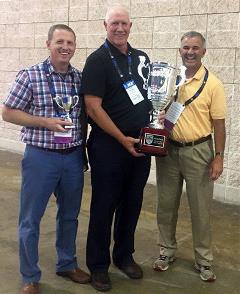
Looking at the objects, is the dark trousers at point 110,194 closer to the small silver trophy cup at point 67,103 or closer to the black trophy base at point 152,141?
the black trophy base at point 152,141

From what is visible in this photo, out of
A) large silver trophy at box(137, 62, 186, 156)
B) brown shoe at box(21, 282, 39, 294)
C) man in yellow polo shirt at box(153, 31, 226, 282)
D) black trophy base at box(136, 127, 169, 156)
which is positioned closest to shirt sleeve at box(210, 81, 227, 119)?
man in yellow polo shirt at box(153, 31, 226, 282)

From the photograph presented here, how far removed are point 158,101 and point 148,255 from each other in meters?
1.28

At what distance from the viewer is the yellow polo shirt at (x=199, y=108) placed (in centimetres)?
289

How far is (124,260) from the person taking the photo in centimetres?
316

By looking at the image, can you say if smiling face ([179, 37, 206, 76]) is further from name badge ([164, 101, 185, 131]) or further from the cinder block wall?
the cinder block wall

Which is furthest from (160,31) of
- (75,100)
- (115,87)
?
(75,100)

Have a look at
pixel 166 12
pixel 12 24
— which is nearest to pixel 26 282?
pixel 166 12

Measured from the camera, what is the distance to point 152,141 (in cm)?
275

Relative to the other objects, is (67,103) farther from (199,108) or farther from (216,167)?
(216,167)

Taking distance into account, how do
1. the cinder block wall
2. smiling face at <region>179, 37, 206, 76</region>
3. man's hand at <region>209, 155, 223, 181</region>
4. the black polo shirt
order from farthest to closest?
1. the cinder block wall
2. man's hand at <region>209, 155, 223, 181</region>
3. smiling face at <region>179, 37, 206, 76</region>
4. the black polo shirt

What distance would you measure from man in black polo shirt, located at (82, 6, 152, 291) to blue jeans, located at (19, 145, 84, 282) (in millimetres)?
154

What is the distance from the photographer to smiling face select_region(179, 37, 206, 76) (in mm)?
2852

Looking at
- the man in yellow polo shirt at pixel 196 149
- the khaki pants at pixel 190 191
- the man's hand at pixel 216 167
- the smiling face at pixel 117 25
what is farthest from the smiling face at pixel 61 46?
the man's hand at pixel 216 167

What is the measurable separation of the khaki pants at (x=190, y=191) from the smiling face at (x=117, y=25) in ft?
2.61
